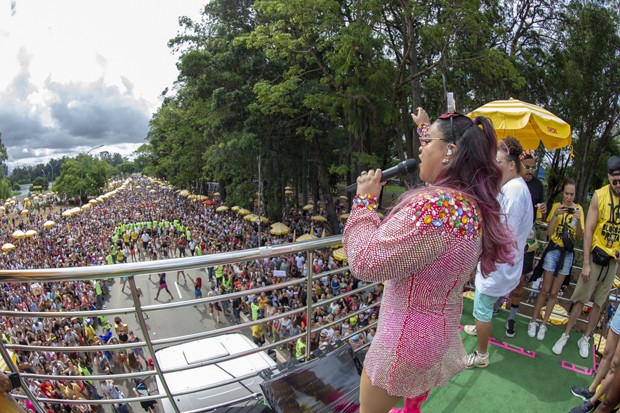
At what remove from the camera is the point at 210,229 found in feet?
81.4

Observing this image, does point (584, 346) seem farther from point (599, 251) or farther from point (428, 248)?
point (428, 248)

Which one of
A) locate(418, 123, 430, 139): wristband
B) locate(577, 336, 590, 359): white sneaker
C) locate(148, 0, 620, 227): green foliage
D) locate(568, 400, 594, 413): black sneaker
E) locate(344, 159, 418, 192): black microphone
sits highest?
locate(148, 0, 620, 227): green foliage

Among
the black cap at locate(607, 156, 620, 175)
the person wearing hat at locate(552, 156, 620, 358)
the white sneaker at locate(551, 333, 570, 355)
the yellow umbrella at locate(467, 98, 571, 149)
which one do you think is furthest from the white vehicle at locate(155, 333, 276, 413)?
the yellow umbrella at locate(467, 98, 571, 149)

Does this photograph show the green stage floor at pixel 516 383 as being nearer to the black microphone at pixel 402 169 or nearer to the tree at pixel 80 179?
the black microphone at pixel 402 169

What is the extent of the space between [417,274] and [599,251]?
2.92 m

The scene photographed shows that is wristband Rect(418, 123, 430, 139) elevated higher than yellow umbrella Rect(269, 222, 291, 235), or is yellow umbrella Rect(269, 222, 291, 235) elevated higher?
wristband Rect(418, 123, 430, 139)

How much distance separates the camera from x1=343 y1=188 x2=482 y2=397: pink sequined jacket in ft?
3.72

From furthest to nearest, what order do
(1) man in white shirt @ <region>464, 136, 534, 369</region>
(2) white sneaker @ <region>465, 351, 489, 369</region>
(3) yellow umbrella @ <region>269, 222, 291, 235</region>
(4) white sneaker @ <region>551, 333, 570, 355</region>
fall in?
1. (3) yellow umbrella @ <region>269, 222, 291, 235</region>
2. (4) white sneaker @ <region>551, 333, 570, 355</region>
3. (2) white sneaker @ <region>465, 351, 489, 369</region>
4. (1) man in white shirt @ <region>464, 136, 534, 369</region>

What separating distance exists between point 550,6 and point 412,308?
1906 cm

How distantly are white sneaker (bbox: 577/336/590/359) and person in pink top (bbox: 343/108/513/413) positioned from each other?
8.30 feet

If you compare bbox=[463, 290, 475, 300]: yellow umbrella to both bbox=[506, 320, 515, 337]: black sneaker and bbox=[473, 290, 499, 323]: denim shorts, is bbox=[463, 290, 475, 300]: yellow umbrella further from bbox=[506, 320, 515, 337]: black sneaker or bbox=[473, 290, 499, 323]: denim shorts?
bbox=[473, 290, 499, 323]: denim shorts

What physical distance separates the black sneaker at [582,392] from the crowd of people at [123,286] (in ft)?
5.27

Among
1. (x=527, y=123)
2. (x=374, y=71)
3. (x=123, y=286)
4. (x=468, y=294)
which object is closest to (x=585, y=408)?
(x=468, y=294)

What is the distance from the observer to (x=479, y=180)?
126cm
